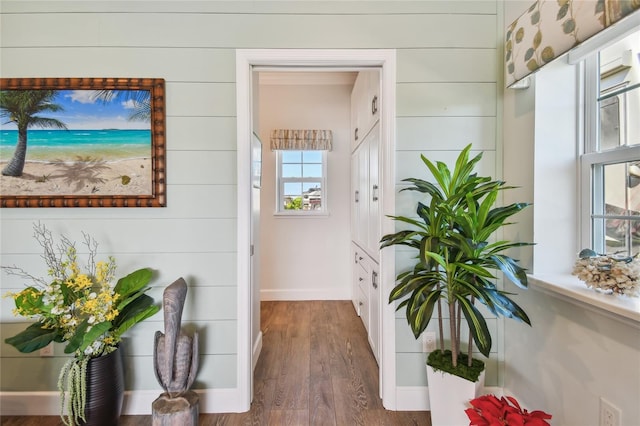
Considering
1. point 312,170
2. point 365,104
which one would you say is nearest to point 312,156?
point 312,170

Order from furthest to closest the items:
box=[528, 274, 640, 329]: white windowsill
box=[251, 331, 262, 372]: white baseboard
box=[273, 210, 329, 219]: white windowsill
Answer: box=[273, 210, 329, 219]: white windowsill
box=[251, 331, 262, 372]: white baseboard
box=[528, 274, 640, 329]: white windowsill

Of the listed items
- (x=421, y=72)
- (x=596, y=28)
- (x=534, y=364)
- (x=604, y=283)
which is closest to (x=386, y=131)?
(x=421, y=72)

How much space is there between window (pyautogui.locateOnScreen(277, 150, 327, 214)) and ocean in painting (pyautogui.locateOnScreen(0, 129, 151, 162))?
205 centimetres

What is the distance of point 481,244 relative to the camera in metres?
1.33

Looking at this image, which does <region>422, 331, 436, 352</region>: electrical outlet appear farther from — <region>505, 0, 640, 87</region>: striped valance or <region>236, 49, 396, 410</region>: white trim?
<region>505, 0, 640, 87</region>: striped valance

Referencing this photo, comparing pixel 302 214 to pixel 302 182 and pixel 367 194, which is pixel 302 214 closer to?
pixel 302 182

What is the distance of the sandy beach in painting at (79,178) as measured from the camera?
5.47ft

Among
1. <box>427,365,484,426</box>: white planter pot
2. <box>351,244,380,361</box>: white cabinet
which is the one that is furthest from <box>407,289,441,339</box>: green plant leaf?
<box>351,244,380,361</box>: white cabinet

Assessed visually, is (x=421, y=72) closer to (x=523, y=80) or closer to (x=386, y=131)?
(x=386, y=131)

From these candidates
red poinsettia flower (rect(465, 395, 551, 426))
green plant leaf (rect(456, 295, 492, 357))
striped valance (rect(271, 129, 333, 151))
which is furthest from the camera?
striped valance (rect(271, 129, 333, 151))

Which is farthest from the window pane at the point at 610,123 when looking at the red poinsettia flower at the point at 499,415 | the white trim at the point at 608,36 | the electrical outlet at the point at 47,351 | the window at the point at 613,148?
the electrical outlet at the point at 47,351

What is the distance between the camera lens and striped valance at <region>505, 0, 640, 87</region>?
1041 mm

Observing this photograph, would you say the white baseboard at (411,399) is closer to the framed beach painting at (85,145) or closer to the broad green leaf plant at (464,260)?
the broad green leaf plant at (464,260)

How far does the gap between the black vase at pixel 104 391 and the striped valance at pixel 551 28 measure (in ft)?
8.52
